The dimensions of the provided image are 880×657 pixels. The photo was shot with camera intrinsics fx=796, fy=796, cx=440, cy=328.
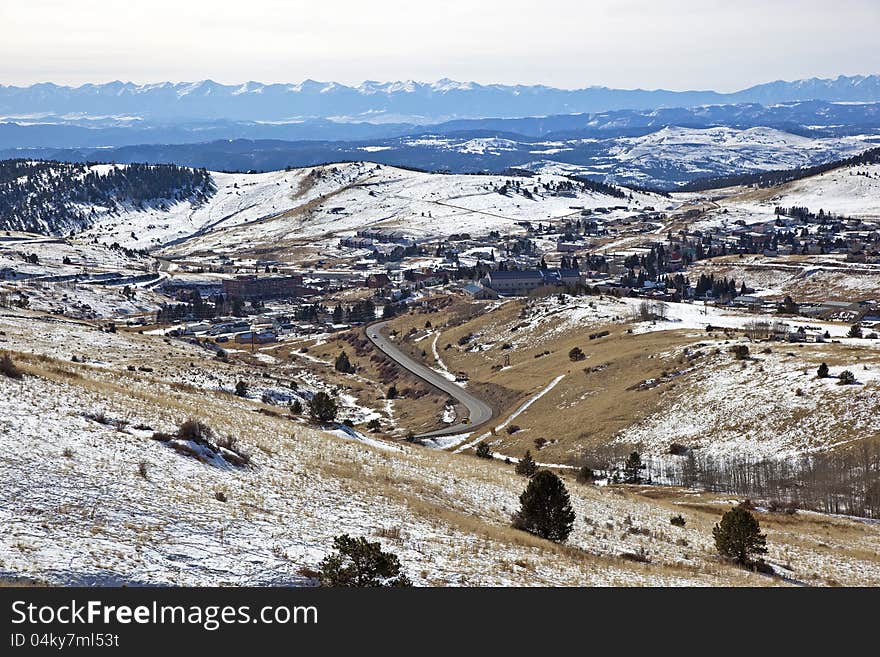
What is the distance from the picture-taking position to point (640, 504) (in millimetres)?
48000

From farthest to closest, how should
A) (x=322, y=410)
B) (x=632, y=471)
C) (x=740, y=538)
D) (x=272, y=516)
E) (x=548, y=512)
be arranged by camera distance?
(x=632, y=471)
(x=322, y=410)
(x=740, y=538)
(x=548, y=512)
(x=272, y=516)

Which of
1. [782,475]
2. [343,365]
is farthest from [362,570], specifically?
[343,365]

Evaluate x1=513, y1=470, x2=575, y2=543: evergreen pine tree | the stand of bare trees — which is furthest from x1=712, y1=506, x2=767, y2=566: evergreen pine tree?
the stand of bare trees

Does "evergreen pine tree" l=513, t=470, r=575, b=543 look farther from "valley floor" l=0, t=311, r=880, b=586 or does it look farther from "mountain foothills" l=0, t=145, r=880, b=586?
"valley floor" l=0, t=311, r=880, b=586

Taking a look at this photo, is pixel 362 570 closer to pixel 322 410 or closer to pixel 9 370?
pixel 9 370

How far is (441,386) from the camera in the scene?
119 m

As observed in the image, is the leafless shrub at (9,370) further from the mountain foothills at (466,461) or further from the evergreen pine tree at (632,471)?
the evergreen pine tree at (632,471)

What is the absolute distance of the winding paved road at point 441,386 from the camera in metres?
94.7

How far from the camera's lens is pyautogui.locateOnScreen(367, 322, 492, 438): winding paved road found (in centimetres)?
9469

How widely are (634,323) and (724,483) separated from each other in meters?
71.0

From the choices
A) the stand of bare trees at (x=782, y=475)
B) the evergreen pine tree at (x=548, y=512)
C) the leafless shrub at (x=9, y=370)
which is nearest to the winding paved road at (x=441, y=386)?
the stand of bare trees at (x=782, y=475)

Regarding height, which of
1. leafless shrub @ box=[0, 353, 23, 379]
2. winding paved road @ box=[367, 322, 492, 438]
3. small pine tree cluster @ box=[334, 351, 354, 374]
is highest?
leafless shrub @ box=[0, 353, 23, 379]

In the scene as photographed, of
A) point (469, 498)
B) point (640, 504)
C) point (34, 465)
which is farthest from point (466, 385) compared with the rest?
point (34, 465)

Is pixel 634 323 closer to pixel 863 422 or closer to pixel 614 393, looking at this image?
pixel 614 393
